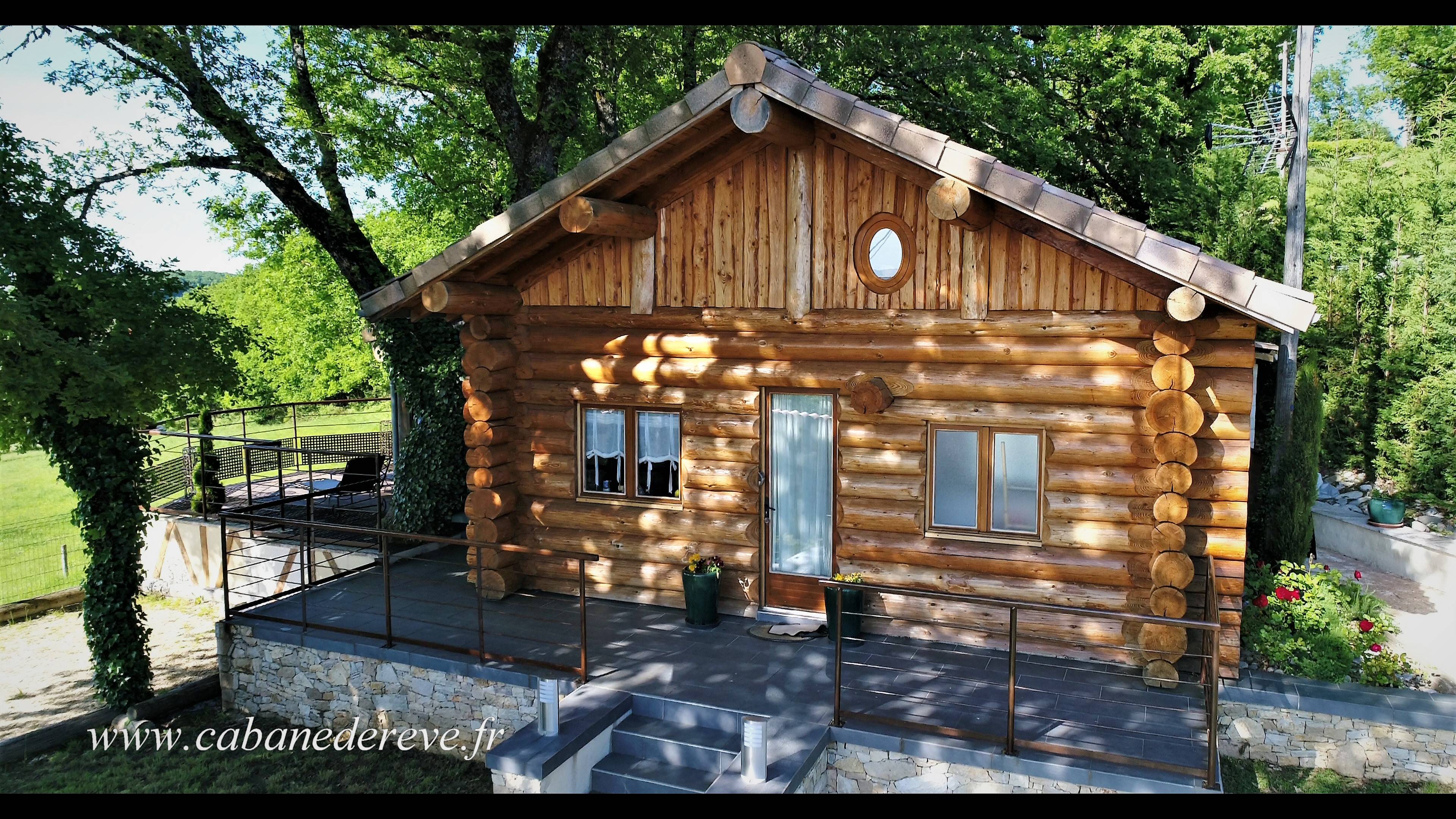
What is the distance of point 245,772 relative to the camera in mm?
8906

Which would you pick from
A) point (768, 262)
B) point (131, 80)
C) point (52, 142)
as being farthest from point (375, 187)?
point (768, 262)

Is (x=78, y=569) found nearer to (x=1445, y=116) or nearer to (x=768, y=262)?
(x=768, y=262)

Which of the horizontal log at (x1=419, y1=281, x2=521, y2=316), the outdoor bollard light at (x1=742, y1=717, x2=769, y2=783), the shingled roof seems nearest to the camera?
the outdoor bollard light at (x1=742, y1=717, x2=769, y2=783)

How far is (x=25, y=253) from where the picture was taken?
9.60m

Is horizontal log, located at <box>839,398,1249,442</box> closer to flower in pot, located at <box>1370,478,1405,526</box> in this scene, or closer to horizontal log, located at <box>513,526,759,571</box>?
horizontal log, located at <box>513,526,759,571</box>

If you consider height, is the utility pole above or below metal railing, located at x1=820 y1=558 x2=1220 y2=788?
above

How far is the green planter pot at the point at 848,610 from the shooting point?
9.33 meters

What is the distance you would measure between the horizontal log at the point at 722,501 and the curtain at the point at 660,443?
271mm

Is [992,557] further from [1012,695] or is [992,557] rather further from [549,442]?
[549,442]

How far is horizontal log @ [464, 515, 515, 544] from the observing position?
1105cm

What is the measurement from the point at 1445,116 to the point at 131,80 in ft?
86.8

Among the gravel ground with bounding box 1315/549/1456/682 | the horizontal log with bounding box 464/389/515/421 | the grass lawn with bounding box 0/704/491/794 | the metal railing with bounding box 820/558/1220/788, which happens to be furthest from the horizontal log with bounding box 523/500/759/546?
the gravel ground with bounding box 1315/549/1456/682

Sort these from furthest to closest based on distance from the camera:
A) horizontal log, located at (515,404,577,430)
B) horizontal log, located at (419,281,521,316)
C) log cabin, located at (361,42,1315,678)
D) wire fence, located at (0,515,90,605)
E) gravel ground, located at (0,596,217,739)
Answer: wire fence, located at (0,515,90,605) → gravel ground, located at (0,596,217,739) → horizontal log, located at (515,404,577,430) → horizontal log, located at (419,281,521,316) → log cabin, located at (361,42,1315,678)

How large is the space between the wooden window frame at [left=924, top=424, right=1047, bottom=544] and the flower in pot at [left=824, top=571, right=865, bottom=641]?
0.92 m
